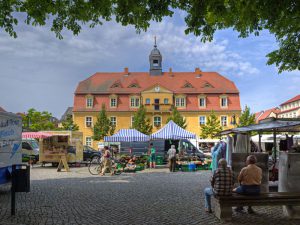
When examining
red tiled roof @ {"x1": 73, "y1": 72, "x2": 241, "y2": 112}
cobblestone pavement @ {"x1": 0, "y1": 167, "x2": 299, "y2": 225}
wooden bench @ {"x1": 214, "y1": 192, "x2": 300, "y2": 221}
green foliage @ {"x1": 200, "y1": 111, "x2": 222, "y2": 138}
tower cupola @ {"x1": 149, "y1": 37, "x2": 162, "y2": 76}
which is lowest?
cobblestone pavement @ {"x1": 0, "y1": 167, "x2": 299, "y2": 225}

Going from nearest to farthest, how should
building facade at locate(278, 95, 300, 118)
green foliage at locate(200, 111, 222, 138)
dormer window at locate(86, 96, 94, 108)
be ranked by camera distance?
green foliage at locate(200, 111, 222, 138)
dormer window at locate(86, 96, 94, 108)
building facade at locate(278, 95, 300, 118)

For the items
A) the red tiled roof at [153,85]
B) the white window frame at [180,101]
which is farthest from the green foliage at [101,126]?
the white window frame at [180,101]

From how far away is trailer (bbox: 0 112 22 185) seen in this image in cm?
1202

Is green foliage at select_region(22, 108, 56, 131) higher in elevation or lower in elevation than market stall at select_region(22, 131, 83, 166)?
higher

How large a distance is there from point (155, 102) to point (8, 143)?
52917 mm

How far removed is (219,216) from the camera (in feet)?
27.2

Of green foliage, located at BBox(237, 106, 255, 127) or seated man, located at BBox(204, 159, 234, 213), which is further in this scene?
green foliage, located at BBox(237, 106, 255, 127)

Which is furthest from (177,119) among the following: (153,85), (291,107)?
(291,107)

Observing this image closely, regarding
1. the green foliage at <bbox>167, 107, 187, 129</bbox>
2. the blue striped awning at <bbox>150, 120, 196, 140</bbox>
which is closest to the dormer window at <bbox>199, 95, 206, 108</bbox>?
the green foliage at <bbox>167, 107, 187, 129</bbox>

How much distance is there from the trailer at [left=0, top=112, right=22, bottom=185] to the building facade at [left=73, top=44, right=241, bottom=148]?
5063 centimetres

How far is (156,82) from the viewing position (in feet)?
230

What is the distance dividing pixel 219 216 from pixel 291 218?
1.62m

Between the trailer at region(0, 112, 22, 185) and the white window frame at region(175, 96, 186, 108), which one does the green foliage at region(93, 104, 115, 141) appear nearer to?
the white window frame at region(175, 96, 186, 108)

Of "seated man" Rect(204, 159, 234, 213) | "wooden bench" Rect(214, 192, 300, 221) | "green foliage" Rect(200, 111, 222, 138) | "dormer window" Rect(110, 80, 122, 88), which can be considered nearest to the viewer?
"wooden bench" Rect(214, 192, 300, 221)
